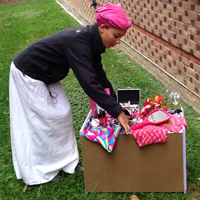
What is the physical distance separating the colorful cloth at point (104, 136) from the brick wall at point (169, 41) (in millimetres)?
1889

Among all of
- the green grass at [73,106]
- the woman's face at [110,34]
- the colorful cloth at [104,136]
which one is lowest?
the green grass at [73,106]

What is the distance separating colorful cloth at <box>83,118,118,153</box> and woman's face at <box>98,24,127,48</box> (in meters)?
0.74

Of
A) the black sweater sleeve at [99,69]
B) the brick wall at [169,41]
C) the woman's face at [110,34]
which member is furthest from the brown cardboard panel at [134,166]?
the brick wall at [169,41]

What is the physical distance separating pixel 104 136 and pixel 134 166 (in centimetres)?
39

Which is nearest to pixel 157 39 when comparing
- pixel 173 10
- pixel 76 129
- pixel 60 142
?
pixel 173 10

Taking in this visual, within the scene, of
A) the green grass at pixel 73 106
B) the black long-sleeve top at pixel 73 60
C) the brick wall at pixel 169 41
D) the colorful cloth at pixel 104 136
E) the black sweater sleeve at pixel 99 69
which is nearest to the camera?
the black long-sleeve top at pixel 73 60

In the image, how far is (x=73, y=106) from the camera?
5301mm

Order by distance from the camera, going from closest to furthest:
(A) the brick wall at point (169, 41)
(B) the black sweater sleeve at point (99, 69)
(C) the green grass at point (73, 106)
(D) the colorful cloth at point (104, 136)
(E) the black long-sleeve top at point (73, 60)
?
(E) the black long-sleeve top at point (73, 60) < (D) the colorful cloth at point (104, 136) < (B) the black sweater sleeve at point (99, 69) < (C) the green grass at point (73, 106) < (A) the brick wall at point (169, 41)

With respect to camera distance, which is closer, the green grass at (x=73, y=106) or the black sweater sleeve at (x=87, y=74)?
the black sweater sleeve at (x=87, y=74)

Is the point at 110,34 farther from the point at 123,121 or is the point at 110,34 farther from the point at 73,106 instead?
the point at 73,106

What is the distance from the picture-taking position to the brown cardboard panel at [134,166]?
9.24 ft

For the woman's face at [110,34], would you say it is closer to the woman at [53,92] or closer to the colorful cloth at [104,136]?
the woman at [53,92]

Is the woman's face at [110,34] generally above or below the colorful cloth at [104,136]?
above

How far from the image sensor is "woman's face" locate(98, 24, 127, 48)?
103 inches
